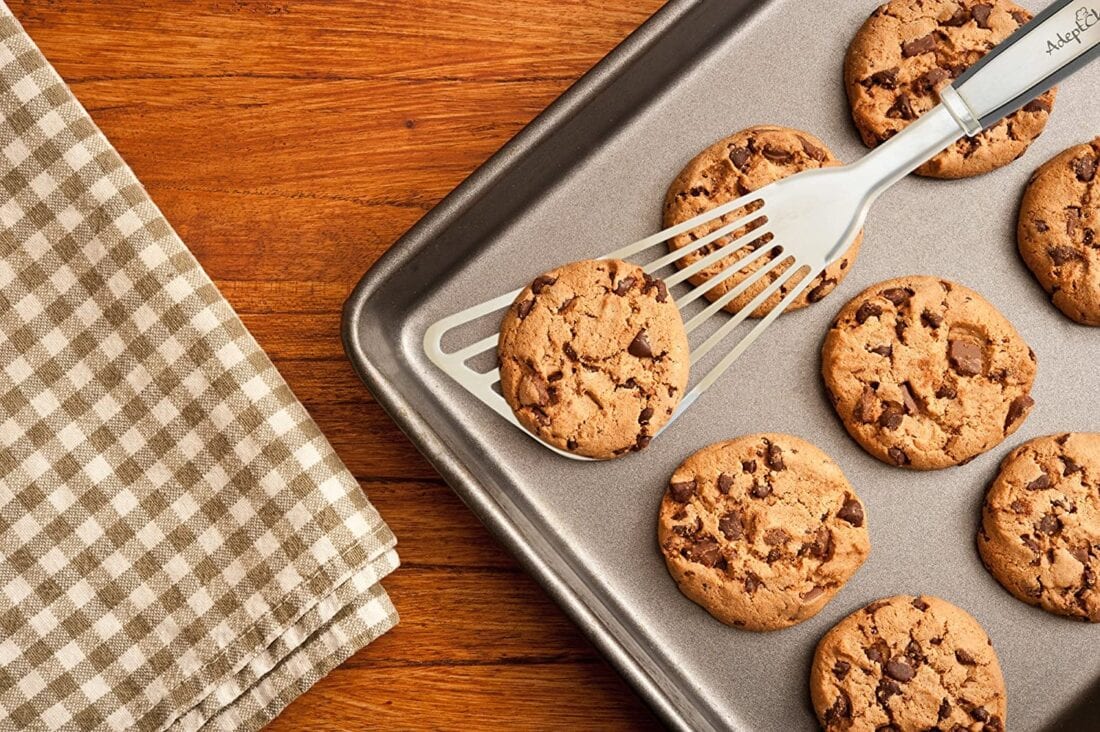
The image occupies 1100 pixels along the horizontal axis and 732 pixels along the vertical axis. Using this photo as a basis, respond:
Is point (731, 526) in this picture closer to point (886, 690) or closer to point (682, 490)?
point (682, 490)

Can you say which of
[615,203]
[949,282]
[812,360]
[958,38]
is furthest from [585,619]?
[958,38]

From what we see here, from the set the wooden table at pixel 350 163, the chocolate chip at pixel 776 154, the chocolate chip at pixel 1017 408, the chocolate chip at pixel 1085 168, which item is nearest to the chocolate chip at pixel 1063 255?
the chocolate chip at pixel 1085 168

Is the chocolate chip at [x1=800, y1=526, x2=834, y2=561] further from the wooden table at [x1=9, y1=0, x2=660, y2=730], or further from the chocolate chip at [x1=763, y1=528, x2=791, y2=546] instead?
the wooden table at [x1=9, y1=0, x2=660, y2=730]

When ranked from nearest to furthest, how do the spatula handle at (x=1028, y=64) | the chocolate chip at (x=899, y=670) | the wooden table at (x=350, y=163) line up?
the spatula handle at (x=1028, y=64)
the chocolate chip at (x=899, y=670)
the wooden table at (x=350, y=163)

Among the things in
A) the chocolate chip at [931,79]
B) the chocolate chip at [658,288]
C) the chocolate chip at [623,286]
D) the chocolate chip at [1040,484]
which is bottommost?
the chocolate chip at [1040,484]

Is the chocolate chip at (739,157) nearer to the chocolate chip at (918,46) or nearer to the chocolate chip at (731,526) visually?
the chocolate chip at (918,46)

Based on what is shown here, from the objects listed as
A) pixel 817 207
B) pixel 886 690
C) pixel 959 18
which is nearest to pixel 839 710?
pixel 886 690
